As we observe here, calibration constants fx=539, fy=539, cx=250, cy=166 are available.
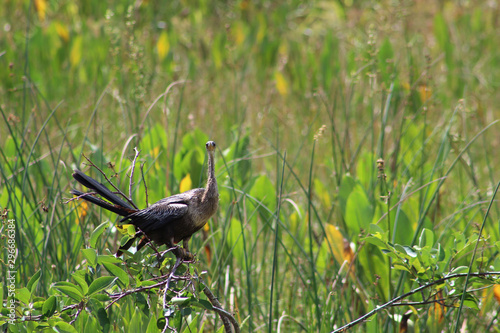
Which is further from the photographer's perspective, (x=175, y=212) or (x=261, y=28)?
(x=261, y=28)

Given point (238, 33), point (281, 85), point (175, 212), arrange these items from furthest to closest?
1. point (238, 33)
2. point (281, 85)
3. point (175, 212)

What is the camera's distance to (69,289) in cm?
164

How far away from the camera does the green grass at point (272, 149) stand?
7.48ft

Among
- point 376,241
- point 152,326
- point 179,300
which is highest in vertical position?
point 179,300

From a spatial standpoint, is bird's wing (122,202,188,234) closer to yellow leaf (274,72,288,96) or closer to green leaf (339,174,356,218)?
green leaf (339,174,356,218)

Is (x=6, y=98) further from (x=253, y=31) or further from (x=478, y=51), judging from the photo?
(x=478, y=51)

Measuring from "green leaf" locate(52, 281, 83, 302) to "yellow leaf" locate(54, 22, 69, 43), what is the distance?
4.80 metres

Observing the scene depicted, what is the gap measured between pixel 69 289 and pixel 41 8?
205 inches

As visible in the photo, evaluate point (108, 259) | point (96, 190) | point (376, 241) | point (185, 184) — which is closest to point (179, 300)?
point (108, 259)

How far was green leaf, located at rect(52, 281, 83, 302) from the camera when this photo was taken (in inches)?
64.3

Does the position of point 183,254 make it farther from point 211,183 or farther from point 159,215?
point 211,183

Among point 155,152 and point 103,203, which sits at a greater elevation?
point 103,203

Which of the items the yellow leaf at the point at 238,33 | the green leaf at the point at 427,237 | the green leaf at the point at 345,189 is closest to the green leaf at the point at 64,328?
the green leaf at the point at 427,237

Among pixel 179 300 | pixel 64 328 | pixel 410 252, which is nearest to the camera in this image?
pixel 179 300
